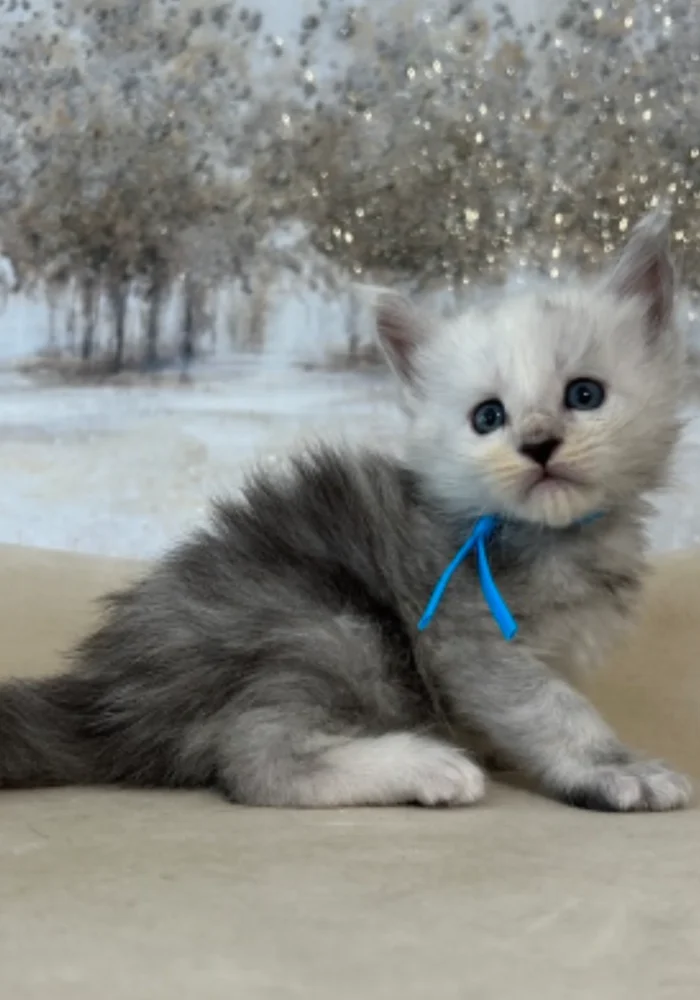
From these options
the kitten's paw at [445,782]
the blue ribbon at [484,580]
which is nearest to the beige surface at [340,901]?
the kitten's paw at [445,782]

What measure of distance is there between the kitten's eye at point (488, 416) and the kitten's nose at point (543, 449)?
0.24ft

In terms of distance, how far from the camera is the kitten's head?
106 cm

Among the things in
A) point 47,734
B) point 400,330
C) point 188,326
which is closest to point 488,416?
point 400,330

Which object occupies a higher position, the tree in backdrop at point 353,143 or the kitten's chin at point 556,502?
the tree in backdrop at point 353,143

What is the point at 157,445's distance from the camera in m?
1.90

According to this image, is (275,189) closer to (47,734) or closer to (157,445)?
(157,445)

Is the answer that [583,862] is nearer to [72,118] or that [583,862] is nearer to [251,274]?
[251,274]

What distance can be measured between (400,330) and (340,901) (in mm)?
694

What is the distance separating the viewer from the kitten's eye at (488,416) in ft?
3.68

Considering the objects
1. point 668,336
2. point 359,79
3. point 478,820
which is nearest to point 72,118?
point 359,79

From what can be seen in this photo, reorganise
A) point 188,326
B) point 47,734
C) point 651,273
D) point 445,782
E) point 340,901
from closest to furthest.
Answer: point 340,901 < point 445,782 < point 47,734 < point 651,273 < point 188,326

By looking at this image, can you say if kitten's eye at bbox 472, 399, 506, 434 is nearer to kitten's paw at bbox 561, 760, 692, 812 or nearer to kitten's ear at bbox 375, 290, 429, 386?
kitten's ear at bbox 375, 290, 429, 386

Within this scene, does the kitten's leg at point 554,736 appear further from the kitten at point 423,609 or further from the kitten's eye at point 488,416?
the kitten's eye at point 488,416

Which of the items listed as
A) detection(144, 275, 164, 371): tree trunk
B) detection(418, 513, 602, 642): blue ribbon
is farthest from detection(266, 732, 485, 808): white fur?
detection(144, 275, 164, 371): tree trunk
